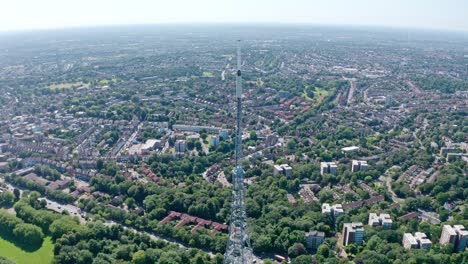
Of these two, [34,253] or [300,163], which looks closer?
[34,253]

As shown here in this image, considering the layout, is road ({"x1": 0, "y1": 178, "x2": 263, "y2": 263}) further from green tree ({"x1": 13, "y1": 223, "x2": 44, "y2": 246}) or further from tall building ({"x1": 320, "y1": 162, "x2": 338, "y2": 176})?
tall building ({"x1": 320, "y1": 162, "x2": 338, "y2": 176})

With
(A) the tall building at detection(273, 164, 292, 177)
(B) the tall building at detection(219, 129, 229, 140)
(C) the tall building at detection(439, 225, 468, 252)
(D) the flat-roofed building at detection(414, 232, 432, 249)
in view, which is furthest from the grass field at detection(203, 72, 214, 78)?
(C) the tall building at detection(439, 225, 468, 252)

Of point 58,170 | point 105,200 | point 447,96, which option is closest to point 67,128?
point 58,170

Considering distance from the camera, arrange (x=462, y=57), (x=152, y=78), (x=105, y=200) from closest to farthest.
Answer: (x=105, y=200), (x=152, y=78), (x=462, y=57)

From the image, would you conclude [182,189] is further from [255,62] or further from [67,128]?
[255,62]

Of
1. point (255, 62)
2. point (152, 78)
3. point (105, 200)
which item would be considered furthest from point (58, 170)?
point (255, 62)

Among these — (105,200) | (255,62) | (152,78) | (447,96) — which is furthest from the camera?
(255,62)

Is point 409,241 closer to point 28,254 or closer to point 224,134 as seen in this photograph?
point 28,254
